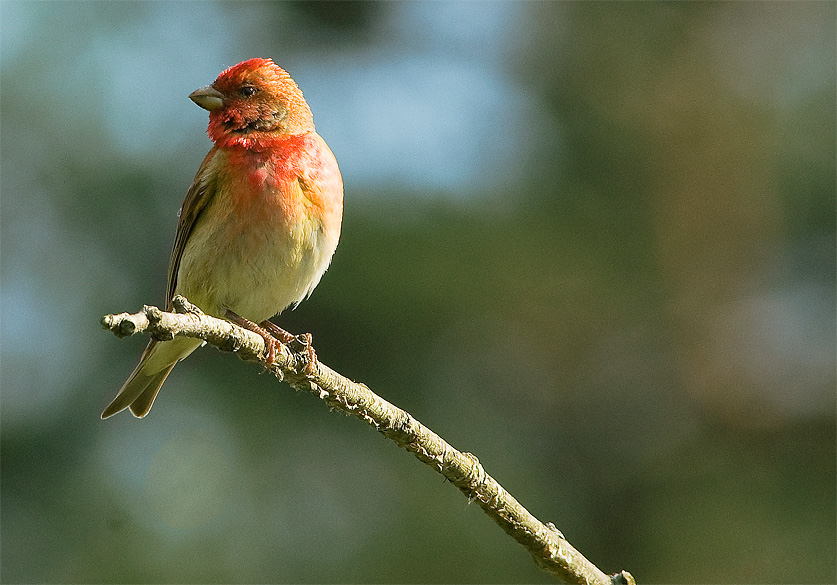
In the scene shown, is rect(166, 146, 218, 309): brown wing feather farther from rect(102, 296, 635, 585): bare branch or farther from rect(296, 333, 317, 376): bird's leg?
rect(102, 296, 635, 585): bare branch

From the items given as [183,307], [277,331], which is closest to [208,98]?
[277,331]

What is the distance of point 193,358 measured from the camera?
7.94 metres

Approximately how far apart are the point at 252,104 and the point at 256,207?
2.12 ft

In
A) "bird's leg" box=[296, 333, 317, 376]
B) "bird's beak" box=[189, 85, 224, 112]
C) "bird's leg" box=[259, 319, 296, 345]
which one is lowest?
"bird's leg" box=[296, 333, 317, 376]

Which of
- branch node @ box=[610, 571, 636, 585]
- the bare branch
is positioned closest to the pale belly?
the bare branch

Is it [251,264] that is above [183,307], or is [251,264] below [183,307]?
above

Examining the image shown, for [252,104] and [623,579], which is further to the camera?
[252,104]

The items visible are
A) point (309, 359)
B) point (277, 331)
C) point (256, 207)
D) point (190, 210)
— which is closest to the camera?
point (309, 359)

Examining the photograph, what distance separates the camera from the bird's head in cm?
478

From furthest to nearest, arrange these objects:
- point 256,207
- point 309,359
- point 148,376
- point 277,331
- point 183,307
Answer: point 148,376 < point 277,331 < point 256,207 < point 309,359 < point 183,307

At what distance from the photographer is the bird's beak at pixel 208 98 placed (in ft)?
15.9

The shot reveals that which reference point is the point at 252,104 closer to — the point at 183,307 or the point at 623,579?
the point at 183,307

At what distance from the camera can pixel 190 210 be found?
4.82m

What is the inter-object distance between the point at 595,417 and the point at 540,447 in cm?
62
